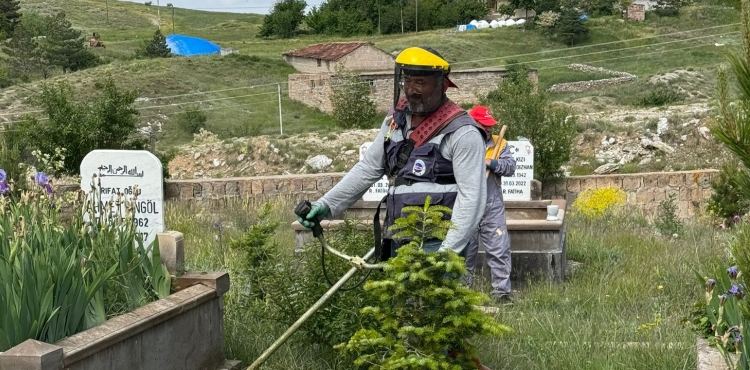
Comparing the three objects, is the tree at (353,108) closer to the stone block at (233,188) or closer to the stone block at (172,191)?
the stone block at (233,188)

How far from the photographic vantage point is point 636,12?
223 feet

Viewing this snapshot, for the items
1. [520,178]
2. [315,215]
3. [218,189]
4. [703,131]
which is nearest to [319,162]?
[218,189]

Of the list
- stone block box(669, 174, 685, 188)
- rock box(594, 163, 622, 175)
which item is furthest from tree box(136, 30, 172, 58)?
stone block box(669, 174, 685, 188)

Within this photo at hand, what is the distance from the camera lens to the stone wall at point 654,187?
17031 millimetres

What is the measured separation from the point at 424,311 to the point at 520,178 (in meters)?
7.19

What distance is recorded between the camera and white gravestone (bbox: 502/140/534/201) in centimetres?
1091

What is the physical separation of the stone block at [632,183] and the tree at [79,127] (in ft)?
28.7

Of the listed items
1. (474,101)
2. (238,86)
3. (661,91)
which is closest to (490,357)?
(661,91)

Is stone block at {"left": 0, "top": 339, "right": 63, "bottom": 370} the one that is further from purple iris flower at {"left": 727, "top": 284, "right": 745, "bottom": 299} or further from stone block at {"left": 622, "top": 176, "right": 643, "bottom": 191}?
stone block at {"left": 622, "top": 176, "right": 643, "bottom": 191}

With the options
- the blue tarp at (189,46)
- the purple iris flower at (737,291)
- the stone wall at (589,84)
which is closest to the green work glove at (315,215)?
the purple iris flower at (737,291)

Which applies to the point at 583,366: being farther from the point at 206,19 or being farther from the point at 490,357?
the point at 206,19

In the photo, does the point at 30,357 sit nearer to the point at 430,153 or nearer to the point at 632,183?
the point at 430,153

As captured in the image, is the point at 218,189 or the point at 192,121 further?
the point at 192,121

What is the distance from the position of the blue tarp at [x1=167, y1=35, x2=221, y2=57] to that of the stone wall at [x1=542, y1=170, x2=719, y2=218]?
52.6 meters
